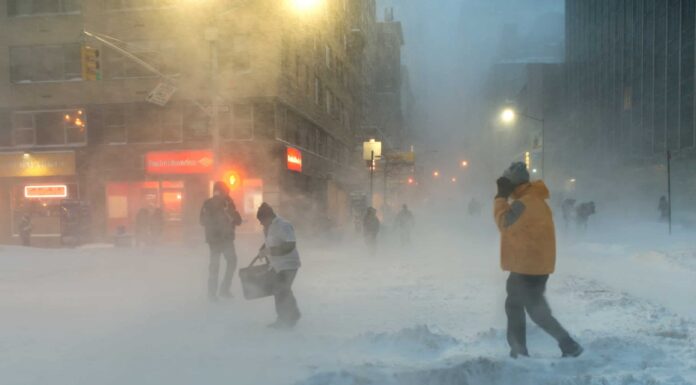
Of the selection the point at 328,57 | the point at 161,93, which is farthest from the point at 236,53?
the point at 328,57

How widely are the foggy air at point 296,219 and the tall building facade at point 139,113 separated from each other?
0.09m

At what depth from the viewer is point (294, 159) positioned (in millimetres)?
23188

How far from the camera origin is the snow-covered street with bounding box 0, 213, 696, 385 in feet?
13.3

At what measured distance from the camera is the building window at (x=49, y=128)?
22344mm

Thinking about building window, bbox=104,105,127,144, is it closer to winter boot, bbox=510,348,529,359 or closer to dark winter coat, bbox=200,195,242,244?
dark winter coat, bbox=200,195,242,244

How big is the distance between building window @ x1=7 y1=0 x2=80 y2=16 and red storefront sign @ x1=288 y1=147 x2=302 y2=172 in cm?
1017

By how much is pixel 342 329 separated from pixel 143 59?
18554mm

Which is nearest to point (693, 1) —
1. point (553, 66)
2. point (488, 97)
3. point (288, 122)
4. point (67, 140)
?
point (288, 122)

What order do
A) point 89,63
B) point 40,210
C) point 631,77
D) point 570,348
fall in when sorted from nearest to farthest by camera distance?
point 570,348, point 89,63, point 40,210, point 631,77

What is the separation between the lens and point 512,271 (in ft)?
14.0

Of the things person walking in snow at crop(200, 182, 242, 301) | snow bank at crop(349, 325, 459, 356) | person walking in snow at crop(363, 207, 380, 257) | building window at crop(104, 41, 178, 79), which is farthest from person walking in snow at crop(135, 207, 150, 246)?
snow bank at crop(349, 325, 459, 356)

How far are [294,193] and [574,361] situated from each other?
64.9 ft

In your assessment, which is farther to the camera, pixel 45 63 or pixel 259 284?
pixel 45 63

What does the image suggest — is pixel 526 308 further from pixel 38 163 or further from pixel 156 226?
pixel 38 163
